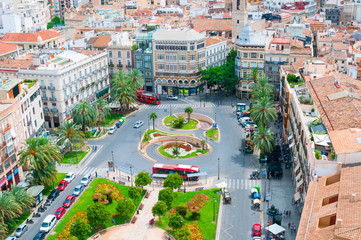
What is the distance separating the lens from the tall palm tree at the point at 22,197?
3096 inches

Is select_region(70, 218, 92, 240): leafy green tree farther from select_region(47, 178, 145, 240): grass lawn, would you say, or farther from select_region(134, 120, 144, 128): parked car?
select_region(134, 120, 144, 128): parked car

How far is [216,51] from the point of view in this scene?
531ft

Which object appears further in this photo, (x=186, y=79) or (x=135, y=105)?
(x=186, y=79)

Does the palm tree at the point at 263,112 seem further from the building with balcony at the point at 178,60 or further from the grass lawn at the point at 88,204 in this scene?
the building with balcony at the point at 178,60

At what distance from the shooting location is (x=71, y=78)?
124562mm

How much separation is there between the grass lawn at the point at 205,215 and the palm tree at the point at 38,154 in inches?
1063

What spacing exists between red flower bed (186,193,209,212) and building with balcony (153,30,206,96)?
74463 millimetres

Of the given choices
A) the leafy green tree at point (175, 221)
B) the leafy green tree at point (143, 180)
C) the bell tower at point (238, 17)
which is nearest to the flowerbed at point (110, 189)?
the leafy green tree at point (143, 180)

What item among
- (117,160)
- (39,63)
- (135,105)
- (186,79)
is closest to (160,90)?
(186,79)

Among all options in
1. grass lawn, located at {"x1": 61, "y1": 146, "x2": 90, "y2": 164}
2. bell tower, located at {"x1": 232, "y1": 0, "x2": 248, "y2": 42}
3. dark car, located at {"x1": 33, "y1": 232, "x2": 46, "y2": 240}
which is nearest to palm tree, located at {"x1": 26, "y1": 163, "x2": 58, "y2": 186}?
grass lawn, located at {"x1": 61, "y1": 146, "x2": 90, "y2": 164}

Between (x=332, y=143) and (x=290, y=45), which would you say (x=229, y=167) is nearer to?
(x=332, y=143)

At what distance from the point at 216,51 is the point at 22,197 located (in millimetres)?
101586

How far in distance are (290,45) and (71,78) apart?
72.1 m

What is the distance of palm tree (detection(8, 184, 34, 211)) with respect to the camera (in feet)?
258
